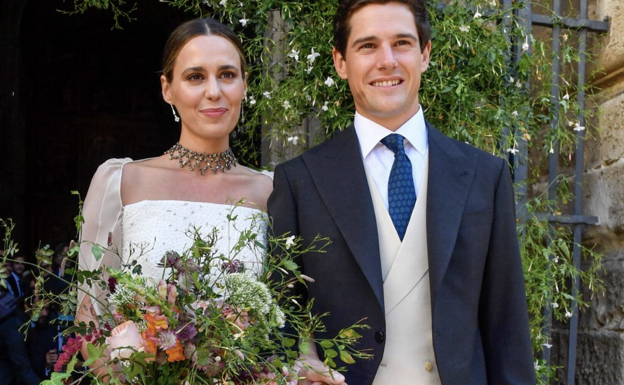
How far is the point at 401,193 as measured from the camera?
2156 millimetres

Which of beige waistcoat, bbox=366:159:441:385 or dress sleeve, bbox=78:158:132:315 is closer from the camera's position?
beige waistcoat, bbox=366:159:441:385

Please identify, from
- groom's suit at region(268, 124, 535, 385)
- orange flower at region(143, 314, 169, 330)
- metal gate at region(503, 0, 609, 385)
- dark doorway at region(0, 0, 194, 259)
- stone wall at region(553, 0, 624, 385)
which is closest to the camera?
orange flower at region(143, 314, 169, 330)

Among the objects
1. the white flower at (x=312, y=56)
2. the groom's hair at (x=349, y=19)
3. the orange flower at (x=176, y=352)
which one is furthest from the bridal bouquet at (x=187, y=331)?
the white flower at (x=312, y=56)

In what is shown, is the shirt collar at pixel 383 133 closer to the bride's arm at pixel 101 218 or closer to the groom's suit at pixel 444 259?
the groom's suit at pixel 444 259

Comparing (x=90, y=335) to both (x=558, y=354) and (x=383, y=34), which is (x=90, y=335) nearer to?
(x=383, y=34)

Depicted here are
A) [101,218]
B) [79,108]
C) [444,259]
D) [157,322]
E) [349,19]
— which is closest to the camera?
[157,322]

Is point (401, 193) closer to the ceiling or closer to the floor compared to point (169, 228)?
closer to the ceiling

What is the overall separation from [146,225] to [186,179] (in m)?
0.24

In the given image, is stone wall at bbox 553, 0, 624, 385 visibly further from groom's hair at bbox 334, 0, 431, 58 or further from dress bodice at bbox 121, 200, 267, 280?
dress bodice at bbox 121, 200, 267, 280

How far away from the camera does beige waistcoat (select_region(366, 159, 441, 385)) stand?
2.06m

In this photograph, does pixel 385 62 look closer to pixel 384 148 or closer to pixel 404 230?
pixel 384 148

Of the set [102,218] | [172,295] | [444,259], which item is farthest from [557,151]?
[172,295]

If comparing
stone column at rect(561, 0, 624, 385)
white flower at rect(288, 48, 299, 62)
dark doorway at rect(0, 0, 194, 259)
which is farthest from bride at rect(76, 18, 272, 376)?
dark doorway at rect(0, 0, 194, 259)

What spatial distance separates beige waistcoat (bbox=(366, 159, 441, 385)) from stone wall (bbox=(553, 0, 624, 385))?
127cm
